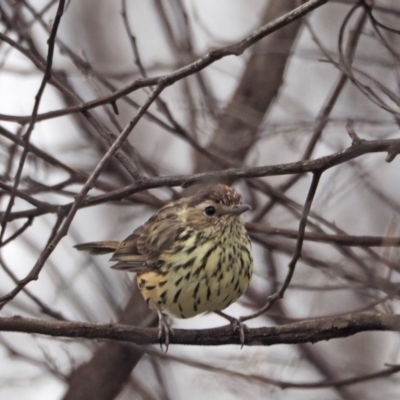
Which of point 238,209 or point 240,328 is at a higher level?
point 238,209

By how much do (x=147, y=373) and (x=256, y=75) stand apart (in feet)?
10.1

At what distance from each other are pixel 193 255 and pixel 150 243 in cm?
45

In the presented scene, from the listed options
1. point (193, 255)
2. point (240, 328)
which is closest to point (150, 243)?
point (193, 255)

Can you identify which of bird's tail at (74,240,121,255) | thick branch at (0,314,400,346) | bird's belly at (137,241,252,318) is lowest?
thick branch at (0,314,400,346)

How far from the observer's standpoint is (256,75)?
7910 mm

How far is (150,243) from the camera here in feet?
19.4

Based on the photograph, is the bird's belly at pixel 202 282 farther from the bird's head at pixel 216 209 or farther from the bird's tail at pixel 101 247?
the bird's tail at pixel 101 247

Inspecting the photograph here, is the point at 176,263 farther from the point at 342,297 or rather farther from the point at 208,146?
the point at 342,297

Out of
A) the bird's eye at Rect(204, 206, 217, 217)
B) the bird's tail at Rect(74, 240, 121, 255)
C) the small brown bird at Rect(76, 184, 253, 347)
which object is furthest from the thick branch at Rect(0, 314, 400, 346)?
the bird's tail at Rect(74, 240, 121, 255)

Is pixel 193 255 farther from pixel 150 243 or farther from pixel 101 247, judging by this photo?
pixel 101 247

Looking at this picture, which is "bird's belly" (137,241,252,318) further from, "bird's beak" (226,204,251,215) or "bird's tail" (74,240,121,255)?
"bird's tail" (74,240,121,255)

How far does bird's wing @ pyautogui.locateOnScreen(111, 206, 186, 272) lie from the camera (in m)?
5.77

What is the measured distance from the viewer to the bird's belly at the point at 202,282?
17.7 feet

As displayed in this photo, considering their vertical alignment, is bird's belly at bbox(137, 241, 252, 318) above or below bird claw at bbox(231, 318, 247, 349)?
above
